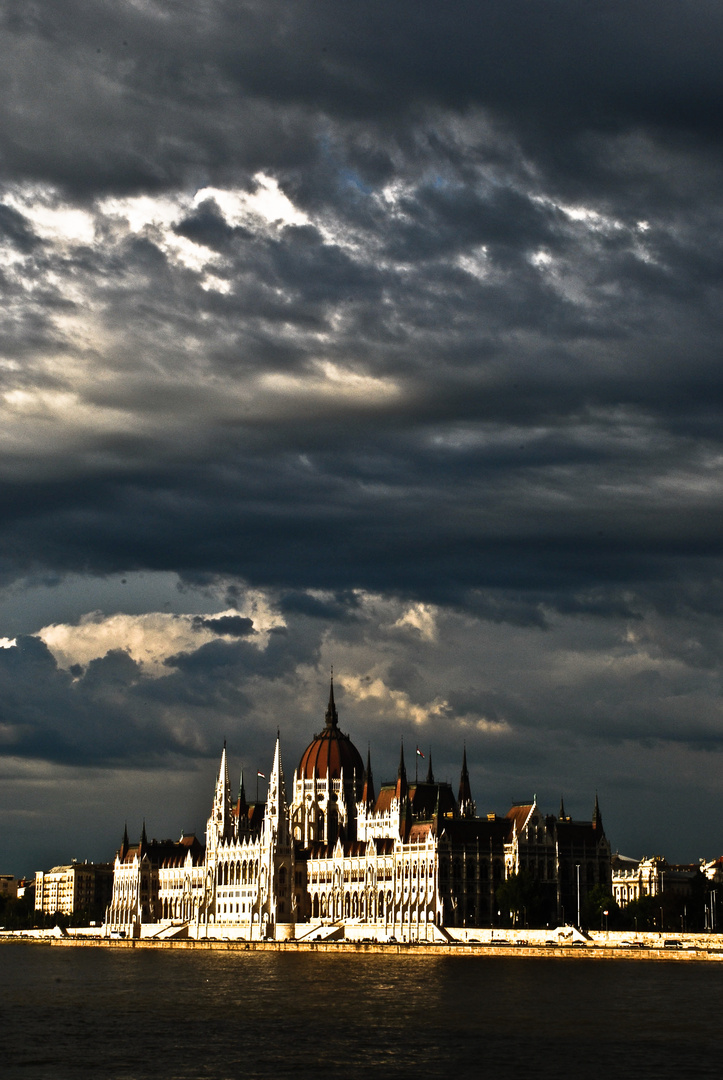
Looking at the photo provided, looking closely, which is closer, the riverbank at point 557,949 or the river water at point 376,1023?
the river water at point 376,1023

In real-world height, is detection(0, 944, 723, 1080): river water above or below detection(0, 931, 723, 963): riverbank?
below

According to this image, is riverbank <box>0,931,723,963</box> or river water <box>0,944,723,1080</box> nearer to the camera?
river water <box>0,944,723,1080</box>

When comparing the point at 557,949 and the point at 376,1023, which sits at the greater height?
the point at 557,949

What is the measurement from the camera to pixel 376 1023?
95500mm

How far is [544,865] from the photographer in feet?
646

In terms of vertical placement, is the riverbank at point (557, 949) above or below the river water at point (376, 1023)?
above

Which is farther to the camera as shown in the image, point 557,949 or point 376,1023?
point 557,949

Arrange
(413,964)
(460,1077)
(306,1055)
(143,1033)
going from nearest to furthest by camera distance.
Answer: (460,1077) → (306,1055) → (143,1033) → (413,964)

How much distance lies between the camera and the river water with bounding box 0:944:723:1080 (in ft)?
258

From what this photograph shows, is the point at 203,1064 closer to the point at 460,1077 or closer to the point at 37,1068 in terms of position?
the point at 37,1068

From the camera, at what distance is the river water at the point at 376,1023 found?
78.5m

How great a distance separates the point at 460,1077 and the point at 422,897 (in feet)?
398

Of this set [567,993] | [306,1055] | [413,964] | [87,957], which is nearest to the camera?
[306,1055]

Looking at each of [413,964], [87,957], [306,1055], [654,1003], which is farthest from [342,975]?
[87,957]
